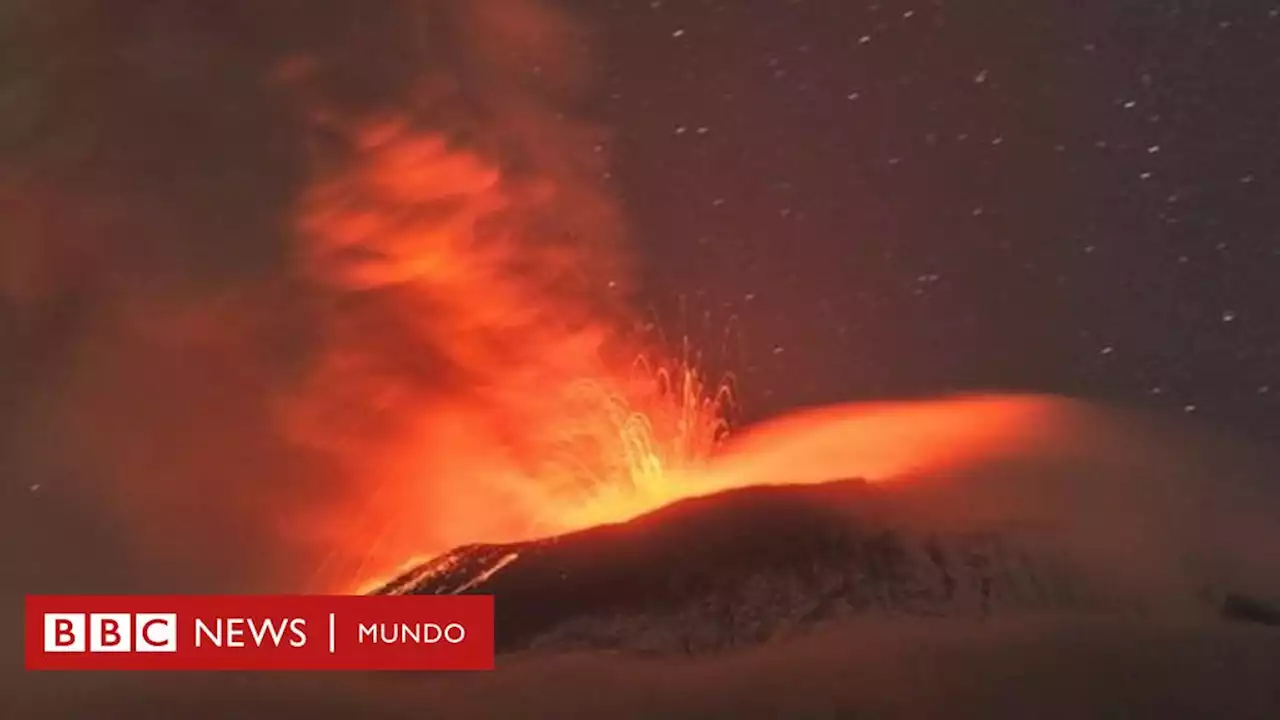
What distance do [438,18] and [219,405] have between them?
906 millimetres

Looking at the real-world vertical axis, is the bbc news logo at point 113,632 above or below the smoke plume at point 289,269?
below

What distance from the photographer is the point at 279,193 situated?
2.83 meters

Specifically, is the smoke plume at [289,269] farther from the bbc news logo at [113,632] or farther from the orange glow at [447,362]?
the bbc news logo at [113,632]

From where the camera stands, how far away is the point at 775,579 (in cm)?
168

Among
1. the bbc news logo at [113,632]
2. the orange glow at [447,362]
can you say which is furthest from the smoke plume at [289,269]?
the bbc news logo at [113,632]

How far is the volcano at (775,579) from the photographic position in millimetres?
1592

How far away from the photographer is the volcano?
1.59 meters

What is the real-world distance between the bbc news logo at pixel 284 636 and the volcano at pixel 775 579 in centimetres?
6

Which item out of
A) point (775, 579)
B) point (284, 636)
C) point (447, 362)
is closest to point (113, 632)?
point (284, 636)

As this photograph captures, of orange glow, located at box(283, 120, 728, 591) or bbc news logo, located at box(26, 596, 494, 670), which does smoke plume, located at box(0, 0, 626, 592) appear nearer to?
orange glow, located at box(283, 120, 728, 591)

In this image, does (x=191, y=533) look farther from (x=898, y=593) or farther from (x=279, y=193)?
(x=898, y=593)

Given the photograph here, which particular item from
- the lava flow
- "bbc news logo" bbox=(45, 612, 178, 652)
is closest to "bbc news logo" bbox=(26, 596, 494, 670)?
"bbc news logo" bbox=(45, 612, 178, 652)

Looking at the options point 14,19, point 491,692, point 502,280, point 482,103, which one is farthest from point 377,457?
point 491,692

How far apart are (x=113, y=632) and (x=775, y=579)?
79 centimetres
